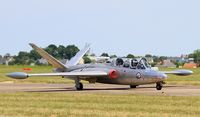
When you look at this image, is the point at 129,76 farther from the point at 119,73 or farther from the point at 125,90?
the point at 125,90

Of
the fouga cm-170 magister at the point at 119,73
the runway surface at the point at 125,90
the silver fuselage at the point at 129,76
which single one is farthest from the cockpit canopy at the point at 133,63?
the runway surface at the point at 125,90

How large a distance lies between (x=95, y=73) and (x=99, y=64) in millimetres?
1787

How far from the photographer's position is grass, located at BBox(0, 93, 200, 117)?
19.1 m

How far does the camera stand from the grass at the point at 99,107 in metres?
19.1

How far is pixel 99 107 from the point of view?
2128 centimetres

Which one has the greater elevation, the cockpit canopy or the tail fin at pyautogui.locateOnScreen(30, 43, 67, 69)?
the tail fin at pyautogui.locateOnScreen(30, 43, 67, 69)

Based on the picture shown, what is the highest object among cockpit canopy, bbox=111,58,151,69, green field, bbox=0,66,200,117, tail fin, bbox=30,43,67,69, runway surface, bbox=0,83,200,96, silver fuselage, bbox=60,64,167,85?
tail fin, bbox=30,43,67,69

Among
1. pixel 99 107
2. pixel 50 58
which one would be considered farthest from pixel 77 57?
pixel 99 107

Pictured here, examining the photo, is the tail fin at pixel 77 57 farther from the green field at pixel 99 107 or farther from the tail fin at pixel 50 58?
the green field at pixel 99 107

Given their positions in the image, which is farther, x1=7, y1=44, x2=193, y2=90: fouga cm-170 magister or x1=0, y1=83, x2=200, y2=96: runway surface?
x1=7, y1=44, x2=193, y2=90: fouga cm-170 magister

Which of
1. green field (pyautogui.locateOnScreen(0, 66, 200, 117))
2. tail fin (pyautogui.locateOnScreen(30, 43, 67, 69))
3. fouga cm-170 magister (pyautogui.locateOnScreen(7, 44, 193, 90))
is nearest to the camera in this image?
green field (pyautogui.locateOnScreen(0, 66, 200, 117))

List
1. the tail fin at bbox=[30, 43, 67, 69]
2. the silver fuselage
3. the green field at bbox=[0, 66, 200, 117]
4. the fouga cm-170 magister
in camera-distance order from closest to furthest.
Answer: the green field at bbox=[0, 66, 200, 117] → the silver fuselage → the fouga cm-170 magister → the tail fin at bbox=[30, 43, 67, 69]

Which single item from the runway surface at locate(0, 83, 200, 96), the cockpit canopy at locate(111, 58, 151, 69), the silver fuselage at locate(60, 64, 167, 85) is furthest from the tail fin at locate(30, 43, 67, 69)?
the cockpit canopy at locate(111, 58, 151, 69)

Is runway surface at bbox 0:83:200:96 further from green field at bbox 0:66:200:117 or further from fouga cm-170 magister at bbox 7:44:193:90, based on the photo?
green field at bbox 0:66:200:117
